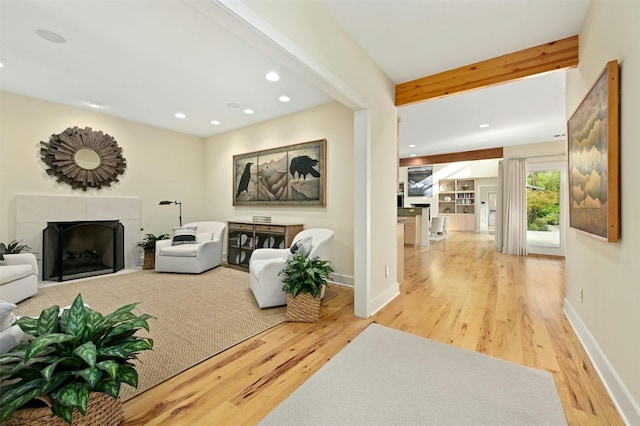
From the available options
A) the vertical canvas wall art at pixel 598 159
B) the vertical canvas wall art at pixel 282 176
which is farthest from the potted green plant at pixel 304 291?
the vertical canvas wall art at pixel 598 159

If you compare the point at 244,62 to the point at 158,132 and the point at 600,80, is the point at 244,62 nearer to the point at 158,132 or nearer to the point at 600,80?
the point at 600,80

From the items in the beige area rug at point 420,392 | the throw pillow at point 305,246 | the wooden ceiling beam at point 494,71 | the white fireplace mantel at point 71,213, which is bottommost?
the beige area rug at point 420,392

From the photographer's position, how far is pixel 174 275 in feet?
13.5

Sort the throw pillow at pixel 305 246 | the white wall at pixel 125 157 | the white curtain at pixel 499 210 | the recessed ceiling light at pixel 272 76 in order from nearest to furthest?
1. the throw pillow at pixel 305 246
2. the recessed ceiling light at pixel 272 76
3. the white wall at pixel 125 157
4. the white curtain at pixel 499 210

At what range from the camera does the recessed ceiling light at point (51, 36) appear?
2.34 meters

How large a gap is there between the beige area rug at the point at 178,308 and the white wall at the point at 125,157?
147cm

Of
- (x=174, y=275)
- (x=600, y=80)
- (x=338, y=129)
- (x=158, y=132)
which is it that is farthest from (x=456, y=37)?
(x=158, y=132)

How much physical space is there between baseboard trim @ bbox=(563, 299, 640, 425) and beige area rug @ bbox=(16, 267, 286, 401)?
7.55ft

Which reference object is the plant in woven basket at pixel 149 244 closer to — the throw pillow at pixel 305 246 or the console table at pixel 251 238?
the console table at pixel 251 238

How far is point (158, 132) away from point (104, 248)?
2401 mm

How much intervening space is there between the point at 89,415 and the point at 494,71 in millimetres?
4006

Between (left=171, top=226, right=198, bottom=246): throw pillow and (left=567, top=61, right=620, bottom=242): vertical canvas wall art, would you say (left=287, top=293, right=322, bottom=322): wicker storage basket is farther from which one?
(left=171, top=226, right=198, bottom=246): throw pillow

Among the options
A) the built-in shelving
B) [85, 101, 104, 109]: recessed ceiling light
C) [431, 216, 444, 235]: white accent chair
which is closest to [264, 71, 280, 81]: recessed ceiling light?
[85, 101, 104, 109]: recessed ceiling light

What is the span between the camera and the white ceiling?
2076 mm
